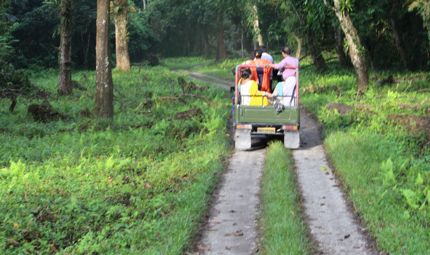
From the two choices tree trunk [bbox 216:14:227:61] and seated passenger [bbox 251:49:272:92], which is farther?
tree trunk [bbox 216:14:227:61]

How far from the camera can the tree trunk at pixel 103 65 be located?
57.8 feet

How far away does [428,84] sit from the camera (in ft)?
80.8

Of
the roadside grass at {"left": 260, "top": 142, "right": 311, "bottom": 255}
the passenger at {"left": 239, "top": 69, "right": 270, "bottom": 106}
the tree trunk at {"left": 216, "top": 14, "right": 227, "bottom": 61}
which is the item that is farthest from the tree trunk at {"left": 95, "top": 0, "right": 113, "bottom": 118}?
the tree trunk at {"left": 216, "top": 14, "right": 227, "bottom": 61}

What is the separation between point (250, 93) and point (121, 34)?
84.2ft

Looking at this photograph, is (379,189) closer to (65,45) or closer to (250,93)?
(250,93)

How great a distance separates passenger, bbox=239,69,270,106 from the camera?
1488 centimetres

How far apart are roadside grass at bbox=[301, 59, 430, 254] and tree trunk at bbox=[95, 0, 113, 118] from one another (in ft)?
23.3

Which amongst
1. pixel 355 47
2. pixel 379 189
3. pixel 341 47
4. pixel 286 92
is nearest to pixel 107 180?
pixel 379 189

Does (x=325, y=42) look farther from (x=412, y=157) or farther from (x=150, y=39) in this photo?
(x=150, y=39)

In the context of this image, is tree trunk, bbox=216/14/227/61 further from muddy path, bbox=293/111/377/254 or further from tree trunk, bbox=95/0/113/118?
muddy path, bbox=293/111/377/254

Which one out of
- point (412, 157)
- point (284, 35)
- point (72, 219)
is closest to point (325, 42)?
point (284, 35)

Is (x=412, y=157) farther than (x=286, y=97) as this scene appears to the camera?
No

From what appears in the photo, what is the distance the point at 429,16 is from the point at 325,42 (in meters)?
15.9

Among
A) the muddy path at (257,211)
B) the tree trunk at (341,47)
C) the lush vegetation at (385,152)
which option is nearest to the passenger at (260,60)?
the lush vegetation at (385,152)
